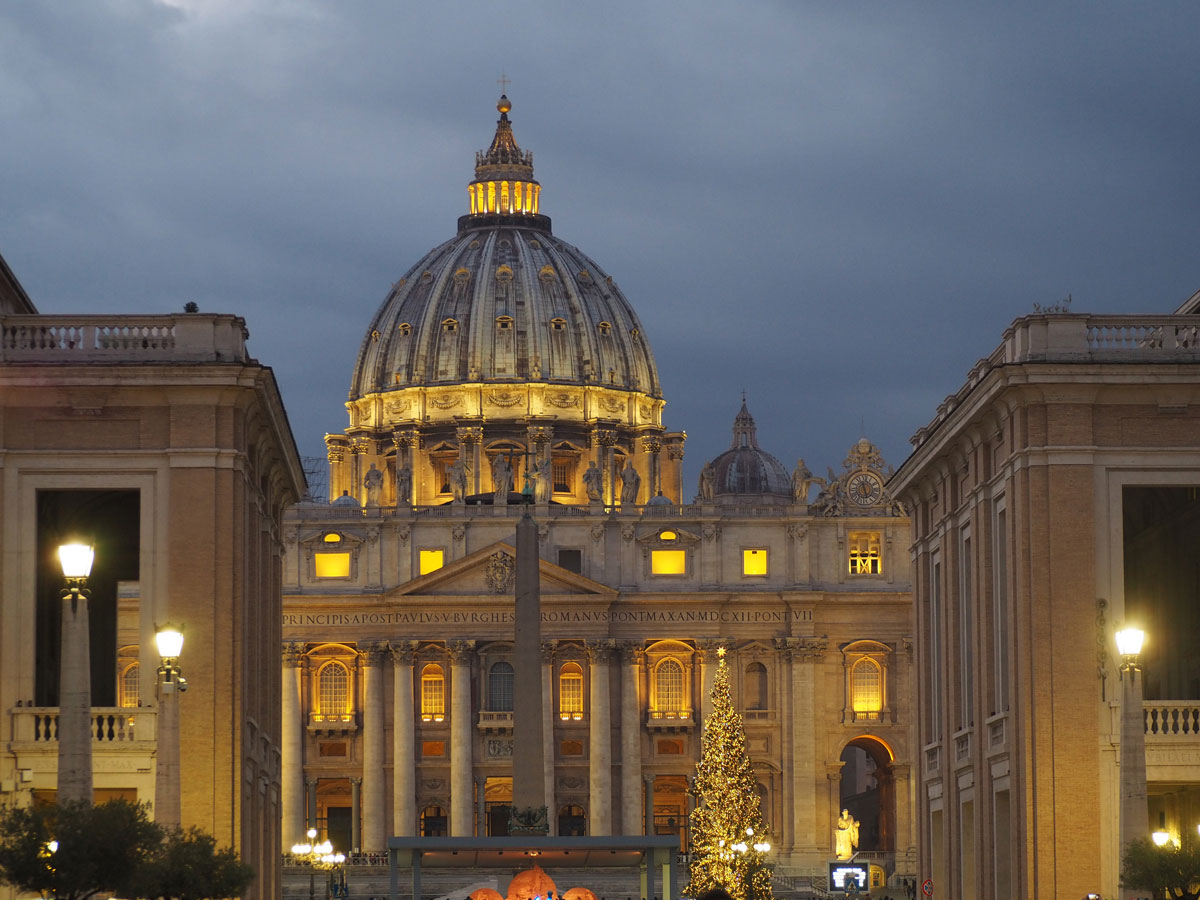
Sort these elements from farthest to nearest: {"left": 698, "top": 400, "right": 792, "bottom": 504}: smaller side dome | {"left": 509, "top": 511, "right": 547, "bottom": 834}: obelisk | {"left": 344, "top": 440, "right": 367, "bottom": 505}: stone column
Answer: {"left": 698, "top": 400, "right": 792, "bottom": 504}: smaller side dome → {"left": 344, "top": 440, "right": 367, "bottom": 505}: stone column → {"left": 509, "top": 511, "right": 547, "bottom": 834}: obelisk

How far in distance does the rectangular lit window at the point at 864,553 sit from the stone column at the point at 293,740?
86.7 ft

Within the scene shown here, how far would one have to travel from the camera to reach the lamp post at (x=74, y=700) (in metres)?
31.3

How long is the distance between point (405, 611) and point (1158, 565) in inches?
2935

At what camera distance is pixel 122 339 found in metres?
47.9

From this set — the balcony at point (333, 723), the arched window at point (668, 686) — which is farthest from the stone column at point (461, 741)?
the arched window at point (668, 686)

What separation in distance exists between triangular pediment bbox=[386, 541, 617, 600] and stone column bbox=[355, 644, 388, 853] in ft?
11.8

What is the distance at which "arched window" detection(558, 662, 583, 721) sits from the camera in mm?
129875

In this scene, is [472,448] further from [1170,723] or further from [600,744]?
[1170,723]

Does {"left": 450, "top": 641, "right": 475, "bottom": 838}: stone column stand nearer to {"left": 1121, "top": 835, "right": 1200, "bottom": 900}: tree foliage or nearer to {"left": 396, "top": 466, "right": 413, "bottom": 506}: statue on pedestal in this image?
{"left": 396, "top": 466, "right": 413, "bottom": 506}: statue on pedestal

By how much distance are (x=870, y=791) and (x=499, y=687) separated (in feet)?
99.7

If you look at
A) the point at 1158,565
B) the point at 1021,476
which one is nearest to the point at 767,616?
the point at 1158,565

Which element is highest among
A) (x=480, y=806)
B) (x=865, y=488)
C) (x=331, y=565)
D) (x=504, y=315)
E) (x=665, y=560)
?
(x=504, y=315)

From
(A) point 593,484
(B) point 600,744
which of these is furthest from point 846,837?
(A) point 593,484

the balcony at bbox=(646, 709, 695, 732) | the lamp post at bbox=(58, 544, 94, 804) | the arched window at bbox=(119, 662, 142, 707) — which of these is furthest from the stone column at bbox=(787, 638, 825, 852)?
the lamp post at bbox=(58, 544, 94, 804)
